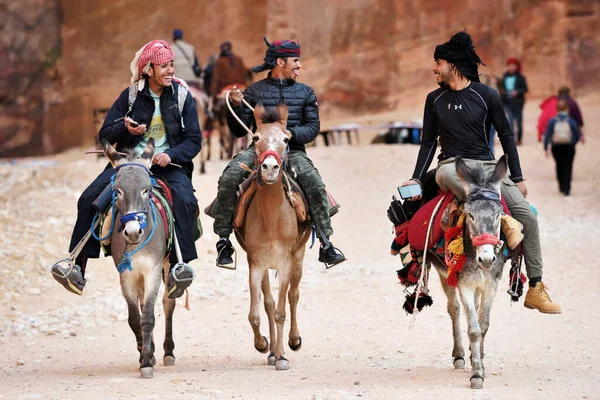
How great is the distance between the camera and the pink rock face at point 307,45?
111 feet

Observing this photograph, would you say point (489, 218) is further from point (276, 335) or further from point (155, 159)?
point (155, 159)

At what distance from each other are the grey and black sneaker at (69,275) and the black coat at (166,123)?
1.18 metres

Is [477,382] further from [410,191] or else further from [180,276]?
[180,276]

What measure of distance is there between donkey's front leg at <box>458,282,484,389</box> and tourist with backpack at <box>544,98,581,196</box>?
1380 cm

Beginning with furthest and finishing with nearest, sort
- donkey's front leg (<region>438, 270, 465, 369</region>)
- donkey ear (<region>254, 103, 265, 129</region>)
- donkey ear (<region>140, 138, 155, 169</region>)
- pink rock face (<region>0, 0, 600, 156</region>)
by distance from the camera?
pink rock face (<region>0, 0, 600, 156</region>), donkey's front leg (<region>438, 270, 465, 369</region>), donkey ear (<region>254, 103, 265, 129</region>), donkey ear (<region>140, 138, 155, 169</region>)

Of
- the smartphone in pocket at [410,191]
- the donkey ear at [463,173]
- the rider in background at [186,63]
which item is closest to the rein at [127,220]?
the smartphone in pocket at [410,191]

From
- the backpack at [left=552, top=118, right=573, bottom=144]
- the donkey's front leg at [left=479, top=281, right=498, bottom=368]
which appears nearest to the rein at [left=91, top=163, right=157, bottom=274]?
the donkey's front leg at [left=479, top=281, right=498, bottom=368]

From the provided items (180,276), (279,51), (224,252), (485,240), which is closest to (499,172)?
(485,240)

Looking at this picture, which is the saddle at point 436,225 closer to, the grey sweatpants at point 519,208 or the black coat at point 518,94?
the grey sweatpants at point 519,208

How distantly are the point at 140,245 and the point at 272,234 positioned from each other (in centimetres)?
123

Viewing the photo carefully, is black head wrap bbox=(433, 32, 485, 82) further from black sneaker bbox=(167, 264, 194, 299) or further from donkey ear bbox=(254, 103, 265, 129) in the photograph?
black sneaker bbox=(167, 264, 194, 299)

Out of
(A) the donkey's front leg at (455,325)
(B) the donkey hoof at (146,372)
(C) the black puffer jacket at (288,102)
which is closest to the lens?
(B) the donkey hoof at (146,372)

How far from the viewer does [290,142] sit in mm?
10430

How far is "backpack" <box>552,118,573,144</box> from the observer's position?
22297 millimetres
